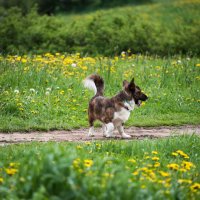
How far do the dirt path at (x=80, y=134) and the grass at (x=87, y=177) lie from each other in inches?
68.0

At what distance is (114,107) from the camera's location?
11.0 metres

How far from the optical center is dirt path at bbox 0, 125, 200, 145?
10.8m

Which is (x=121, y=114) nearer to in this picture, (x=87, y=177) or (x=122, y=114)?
(x=122, y=114)

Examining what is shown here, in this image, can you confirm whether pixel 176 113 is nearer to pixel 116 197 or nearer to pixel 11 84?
pixel 11 84

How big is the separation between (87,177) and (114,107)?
4306 mm

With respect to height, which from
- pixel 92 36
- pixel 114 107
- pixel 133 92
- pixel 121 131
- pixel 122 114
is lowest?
pixel 121 131

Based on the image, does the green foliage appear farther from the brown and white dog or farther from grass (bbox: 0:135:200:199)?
grass (bbox: 0:135:200:199)

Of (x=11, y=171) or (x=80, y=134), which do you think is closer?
(x=11, y=171)

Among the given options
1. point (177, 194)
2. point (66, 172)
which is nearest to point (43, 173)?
point (66, 172)

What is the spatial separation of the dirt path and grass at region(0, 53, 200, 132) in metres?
0.24

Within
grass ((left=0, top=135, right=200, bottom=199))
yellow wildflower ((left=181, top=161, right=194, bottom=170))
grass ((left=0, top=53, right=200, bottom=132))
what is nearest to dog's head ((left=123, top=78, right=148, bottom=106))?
grass ((left=0, top=53, right=200, bottom=132))

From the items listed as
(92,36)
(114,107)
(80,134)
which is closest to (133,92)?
(114,107)

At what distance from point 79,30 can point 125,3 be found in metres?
17.6

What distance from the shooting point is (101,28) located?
21.3 meters
